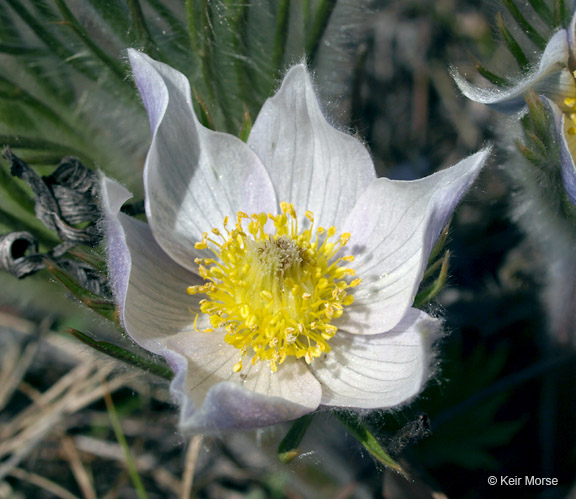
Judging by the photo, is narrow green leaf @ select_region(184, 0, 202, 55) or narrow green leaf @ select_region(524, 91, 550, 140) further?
narrow green leaf @ select_region(184, 0, 202, 55)

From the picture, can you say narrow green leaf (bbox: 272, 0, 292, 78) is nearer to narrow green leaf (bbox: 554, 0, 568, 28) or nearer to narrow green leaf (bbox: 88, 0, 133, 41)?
narrow green leaf (bbox: 88, 0, 133, 41)

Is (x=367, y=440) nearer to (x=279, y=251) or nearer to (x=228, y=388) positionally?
(x=228, y=388)

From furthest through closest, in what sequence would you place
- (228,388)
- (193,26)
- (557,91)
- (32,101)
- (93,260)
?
(32,101) < (193,26) < (557,91) < (93,260) < (228,388)

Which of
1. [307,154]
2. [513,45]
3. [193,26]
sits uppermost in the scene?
[193,26]

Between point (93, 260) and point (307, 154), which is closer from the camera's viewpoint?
point (93, 260)

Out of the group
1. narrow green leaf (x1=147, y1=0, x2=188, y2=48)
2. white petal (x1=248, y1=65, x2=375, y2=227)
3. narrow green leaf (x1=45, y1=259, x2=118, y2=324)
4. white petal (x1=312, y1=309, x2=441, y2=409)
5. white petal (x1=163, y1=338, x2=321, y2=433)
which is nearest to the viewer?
white petal (x1=163, y1=338, x2=321, y2=433)

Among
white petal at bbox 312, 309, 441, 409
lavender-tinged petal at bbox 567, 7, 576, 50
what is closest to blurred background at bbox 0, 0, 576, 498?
white petal at bbox 312, 309, 441, 409

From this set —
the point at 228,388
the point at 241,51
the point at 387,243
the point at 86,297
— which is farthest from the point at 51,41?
the point at 228,388

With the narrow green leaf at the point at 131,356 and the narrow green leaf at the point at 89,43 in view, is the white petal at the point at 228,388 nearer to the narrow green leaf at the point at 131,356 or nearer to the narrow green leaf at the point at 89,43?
the narrow green leaf at the point at 131,356
